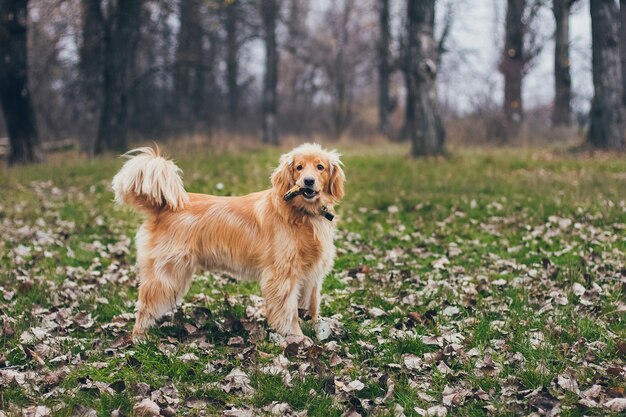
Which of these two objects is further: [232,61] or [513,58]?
[232,61]

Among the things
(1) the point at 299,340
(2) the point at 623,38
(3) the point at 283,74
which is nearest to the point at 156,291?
(1) the point at 299,340

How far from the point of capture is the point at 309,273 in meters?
4.99

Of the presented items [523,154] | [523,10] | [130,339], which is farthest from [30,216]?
[523,10]

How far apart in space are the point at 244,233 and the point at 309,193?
679 millimetres

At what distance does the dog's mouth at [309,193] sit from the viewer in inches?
188

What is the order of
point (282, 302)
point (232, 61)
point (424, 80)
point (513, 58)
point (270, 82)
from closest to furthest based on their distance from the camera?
point (282, 302), point (424, 80), point (513, 58), point (270, 82), point (232, 61)

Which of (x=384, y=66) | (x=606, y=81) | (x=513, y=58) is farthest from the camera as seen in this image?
(x=384, y=66)

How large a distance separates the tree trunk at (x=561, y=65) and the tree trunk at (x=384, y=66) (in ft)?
23.9

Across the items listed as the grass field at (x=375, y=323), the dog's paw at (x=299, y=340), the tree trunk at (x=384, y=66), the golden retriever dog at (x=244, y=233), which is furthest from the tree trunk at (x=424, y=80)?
the tree trunk at (x=384, y=66)

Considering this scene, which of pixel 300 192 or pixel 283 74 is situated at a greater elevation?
pixel 283 74

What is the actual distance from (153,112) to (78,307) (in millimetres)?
22783

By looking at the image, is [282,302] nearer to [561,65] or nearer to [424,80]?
[424,80]

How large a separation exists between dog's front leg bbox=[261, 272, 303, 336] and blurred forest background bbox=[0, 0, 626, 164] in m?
10.1

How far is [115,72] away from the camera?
17.5 m
